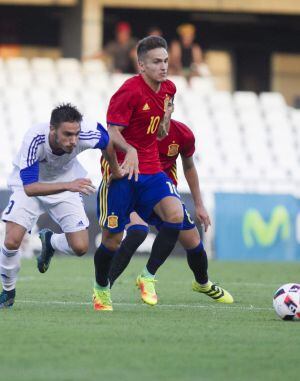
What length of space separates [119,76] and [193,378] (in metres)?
17.2

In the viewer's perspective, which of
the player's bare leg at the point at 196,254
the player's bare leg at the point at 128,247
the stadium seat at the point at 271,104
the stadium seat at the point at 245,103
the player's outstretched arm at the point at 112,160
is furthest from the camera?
the stadium seat at the point at 271,104

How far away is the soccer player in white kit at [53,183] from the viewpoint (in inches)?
348

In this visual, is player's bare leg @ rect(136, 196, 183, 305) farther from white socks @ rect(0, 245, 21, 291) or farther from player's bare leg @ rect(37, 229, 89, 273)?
white socks @ rect(0, 245, 21, 291)

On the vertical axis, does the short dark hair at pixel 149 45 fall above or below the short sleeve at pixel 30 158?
above

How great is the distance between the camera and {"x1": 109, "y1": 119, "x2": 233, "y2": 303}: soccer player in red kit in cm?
1030

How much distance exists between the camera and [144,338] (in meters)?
7.48

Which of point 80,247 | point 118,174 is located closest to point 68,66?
point 80,247

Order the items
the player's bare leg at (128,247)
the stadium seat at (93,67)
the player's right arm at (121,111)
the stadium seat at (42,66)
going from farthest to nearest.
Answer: the stadium seat at (93,67) → the stadium seat at (42,66) → the player's bare leg at (128,247) → the player's right arm at (121,111)

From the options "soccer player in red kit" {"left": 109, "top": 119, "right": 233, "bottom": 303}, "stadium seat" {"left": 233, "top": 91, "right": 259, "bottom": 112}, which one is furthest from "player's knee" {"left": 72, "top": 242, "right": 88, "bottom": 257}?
"stadium seat" {"left": 233, "top": 91, "right": 259, "bottom": 112}

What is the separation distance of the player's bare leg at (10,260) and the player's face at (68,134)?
938mm

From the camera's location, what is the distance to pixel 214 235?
19.0 meters

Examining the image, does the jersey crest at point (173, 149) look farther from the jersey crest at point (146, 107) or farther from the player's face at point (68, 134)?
the player's face at point (68, 134)

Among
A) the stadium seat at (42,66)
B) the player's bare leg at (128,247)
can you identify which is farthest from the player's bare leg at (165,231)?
the stadium seat at (42,66)

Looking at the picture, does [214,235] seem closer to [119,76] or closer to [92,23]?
[119,76]
